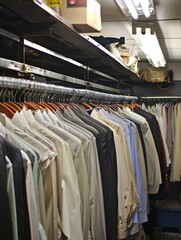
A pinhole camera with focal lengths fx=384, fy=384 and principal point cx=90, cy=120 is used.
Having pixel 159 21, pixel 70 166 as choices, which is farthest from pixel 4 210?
pixel 159 21

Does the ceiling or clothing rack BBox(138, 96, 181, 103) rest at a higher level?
the ceiling

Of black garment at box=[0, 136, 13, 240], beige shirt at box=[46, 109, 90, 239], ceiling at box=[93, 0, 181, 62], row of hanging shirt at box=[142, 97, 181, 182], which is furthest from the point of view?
row of hanging shirt at box=[142, 97, 181, 182]

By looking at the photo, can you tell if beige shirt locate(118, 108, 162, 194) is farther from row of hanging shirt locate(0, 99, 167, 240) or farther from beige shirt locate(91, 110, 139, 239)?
beige shirt locate(91, 110, 139, 239)

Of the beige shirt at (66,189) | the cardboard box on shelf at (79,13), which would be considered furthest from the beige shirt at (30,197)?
the cardboard box on shelf at (79,13)

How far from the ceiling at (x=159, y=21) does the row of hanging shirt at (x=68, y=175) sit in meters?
1.38

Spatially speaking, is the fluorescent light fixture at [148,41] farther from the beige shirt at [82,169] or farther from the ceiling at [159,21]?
the beige shirt at [82,169]

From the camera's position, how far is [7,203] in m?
1.08

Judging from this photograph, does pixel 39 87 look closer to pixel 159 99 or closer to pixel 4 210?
pixel 4 210

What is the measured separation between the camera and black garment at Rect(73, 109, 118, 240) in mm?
2079

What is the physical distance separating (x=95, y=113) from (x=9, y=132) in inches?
47.9

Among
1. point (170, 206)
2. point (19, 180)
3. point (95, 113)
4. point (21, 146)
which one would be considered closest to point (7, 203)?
point (19, 180)

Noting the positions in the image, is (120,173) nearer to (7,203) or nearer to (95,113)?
(95,113)

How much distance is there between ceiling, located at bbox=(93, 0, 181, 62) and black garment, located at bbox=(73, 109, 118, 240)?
171 cm

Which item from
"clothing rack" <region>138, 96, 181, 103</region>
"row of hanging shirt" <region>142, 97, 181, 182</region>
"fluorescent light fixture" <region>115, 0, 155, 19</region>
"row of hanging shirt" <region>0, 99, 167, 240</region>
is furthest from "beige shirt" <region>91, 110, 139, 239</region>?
"clothing rack" <region>138, 96, 181, 103</region>
